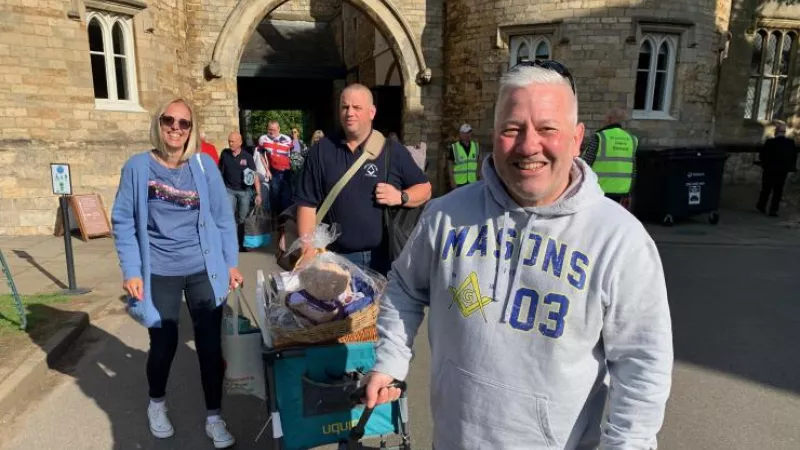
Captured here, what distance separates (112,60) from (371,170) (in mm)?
8768

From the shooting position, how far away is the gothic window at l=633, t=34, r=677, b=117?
11430 millimetres

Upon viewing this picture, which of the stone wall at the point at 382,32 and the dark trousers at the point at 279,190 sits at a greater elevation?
the stone wall at the point at 382,32

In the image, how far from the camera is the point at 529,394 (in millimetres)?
1373

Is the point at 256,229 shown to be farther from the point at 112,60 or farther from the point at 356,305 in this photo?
the point at 356,305

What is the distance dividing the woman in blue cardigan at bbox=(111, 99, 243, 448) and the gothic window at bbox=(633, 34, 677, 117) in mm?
10987

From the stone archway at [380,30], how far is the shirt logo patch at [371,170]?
381 inches

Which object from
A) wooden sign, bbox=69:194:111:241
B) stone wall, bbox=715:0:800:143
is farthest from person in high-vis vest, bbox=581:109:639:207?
stone wall, bbox=715:0:800:143

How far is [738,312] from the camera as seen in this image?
5.23m

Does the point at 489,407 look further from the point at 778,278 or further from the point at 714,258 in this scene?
the point at 714,258

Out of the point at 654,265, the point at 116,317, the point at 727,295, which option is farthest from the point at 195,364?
the point at 727,295

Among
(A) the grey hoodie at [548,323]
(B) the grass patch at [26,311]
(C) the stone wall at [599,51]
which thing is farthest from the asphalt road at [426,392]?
(C) the stone wall at [599,51]

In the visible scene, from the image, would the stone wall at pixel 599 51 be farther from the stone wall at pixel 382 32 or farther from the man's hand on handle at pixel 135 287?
the man's hand on handle at pixel 135 287

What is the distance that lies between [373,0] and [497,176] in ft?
40.3

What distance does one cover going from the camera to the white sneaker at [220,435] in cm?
298
